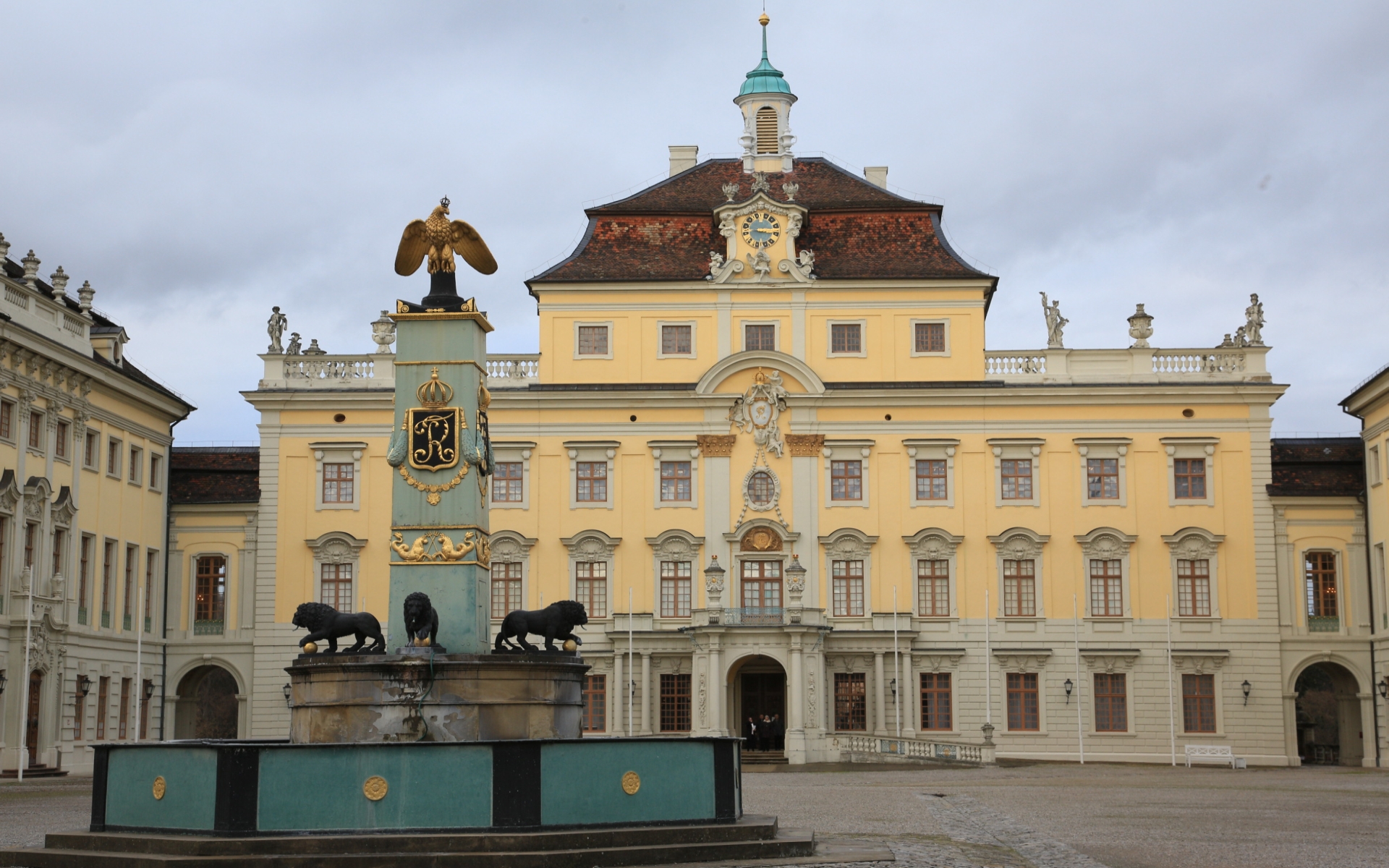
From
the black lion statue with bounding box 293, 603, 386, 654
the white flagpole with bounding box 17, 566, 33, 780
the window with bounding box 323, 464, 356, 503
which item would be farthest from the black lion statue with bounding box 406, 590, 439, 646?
the window with bounding box 323, 464, 356, 503

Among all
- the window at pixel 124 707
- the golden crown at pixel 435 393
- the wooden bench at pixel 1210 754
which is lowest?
the wooden bench at pixel 1210 754

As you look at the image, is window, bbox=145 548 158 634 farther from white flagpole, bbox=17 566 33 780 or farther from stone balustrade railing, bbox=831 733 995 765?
stone balustrade railing, bbox=831 733 995 765

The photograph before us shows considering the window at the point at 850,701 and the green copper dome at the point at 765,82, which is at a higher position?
the green copper dome at the point at 765,82

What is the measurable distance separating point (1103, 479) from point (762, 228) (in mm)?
12102

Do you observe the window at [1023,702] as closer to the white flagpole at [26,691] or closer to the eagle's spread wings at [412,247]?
the white flagpole at [26,691]

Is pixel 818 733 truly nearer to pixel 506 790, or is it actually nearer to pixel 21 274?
pixel 21 274

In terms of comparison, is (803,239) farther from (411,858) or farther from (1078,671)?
(411,858)

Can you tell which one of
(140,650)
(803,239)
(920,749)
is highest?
(803,239)

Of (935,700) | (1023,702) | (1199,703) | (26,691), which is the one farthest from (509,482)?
(1199,703)

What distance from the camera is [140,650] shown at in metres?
45.3

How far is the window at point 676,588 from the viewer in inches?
1897

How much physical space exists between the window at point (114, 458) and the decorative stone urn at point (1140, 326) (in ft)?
93.6

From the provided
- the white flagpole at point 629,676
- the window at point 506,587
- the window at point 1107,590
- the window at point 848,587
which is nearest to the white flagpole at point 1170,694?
the window at point 1107,590

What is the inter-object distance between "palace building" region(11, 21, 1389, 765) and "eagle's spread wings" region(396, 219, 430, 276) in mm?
27970
